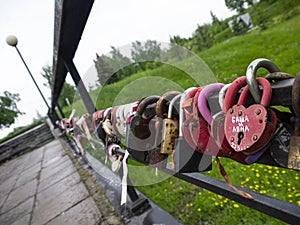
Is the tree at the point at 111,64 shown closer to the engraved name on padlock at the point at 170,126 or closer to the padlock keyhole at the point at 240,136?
the engraved name on padlock at the point at 170,126

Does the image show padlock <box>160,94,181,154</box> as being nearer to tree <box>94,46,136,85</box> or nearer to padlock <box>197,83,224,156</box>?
padlock <box>197,83,224,156</box>

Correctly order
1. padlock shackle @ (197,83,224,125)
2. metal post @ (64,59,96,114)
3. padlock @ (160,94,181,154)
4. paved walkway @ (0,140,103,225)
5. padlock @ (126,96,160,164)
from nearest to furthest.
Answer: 1. padlock shackle @ (197,83,224,125)
2. padlock @ (160,94,181,154)
3. padlock @ (126,96,160,164)
4. metal post @ (64,59,96,114)
5. paved walkway @ (0,140,103,225)

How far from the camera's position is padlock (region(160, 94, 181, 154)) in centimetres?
53

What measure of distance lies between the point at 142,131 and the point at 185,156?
17 centimetres

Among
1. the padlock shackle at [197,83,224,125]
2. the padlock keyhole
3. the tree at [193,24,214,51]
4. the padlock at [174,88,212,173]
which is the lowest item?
the padlock at [174,88,212,173]

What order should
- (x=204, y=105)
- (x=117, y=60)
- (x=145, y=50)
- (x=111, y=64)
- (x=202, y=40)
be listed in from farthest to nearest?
(x=202, y=40) → (x=145, y=50) → (x=117, y=60) → (x=111, y=64) → (x=204, y=105)

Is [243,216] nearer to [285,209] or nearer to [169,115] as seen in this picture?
[285,209]

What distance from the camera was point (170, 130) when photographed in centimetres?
54

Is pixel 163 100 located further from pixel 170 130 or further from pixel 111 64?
pixel 111 64

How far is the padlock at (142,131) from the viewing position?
63 cm

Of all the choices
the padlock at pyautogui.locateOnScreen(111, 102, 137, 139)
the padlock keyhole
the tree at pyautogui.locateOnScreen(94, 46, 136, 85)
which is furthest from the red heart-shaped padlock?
the tree at pyautogui.locateOnScreen(94, 46, 136, 85)

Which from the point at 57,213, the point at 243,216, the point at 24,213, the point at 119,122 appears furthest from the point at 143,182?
the point at 119,122

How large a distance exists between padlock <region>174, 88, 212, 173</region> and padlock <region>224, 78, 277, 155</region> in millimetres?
141

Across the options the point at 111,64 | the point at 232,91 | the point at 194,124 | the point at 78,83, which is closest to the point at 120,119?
the point at 194,124
